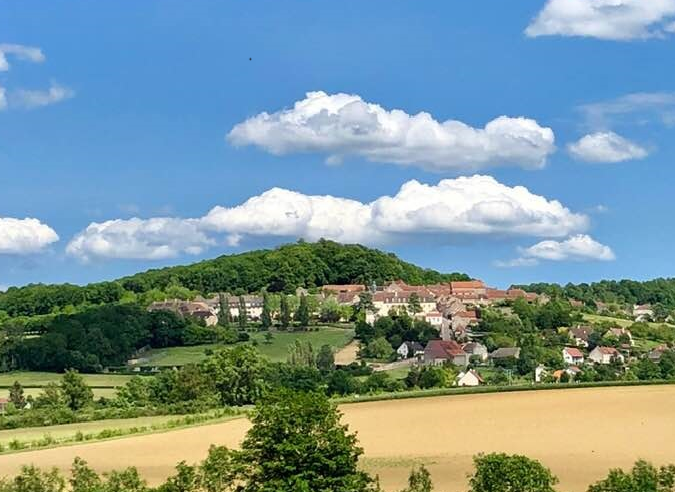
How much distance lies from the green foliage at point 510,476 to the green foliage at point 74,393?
54.3m

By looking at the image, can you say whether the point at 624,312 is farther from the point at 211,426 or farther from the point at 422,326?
the point at 211,426

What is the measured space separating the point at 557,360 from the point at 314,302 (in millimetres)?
49743

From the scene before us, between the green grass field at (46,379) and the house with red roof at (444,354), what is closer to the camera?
the green grass field at (46,379)

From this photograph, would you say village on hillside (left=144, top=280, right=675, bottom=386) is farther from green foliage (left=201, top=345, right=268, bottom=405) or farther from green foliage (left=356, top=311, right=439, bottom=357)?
green foliage (left=201, top=345, right=268, bottom=405)

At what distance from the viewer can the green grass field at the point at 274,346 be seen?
11962 centimetres

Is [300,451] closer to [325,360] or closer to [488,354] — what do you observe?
[325,360]

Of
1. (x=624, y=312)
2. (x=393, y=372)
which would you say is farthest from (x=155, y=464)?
(x=624, y=312)

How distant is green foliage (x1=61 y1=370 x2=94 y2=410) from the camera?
79.8m

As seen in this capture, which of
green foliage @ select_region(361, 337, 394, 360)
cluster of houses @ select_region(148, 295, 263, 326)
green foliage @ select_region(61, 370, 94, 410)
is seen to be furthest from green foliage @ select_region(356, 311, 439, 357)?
green foliage @ select_region(61, 370, 94, 410)

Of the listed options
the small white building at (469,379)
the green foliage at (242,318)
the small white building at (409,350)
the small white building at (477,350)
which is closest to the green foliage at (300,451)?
the small white building at (469,379)

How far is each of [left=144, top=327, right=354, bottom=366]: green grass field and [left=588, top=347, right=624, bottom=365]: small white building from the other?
102 feet

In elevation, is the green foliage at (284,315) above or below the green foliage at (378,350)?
above

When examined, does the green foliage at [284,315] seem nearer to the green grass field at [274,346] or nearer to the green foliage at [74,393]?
the green grass field at [274,346]

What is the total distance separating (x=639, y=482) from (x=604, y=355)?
95767mm
